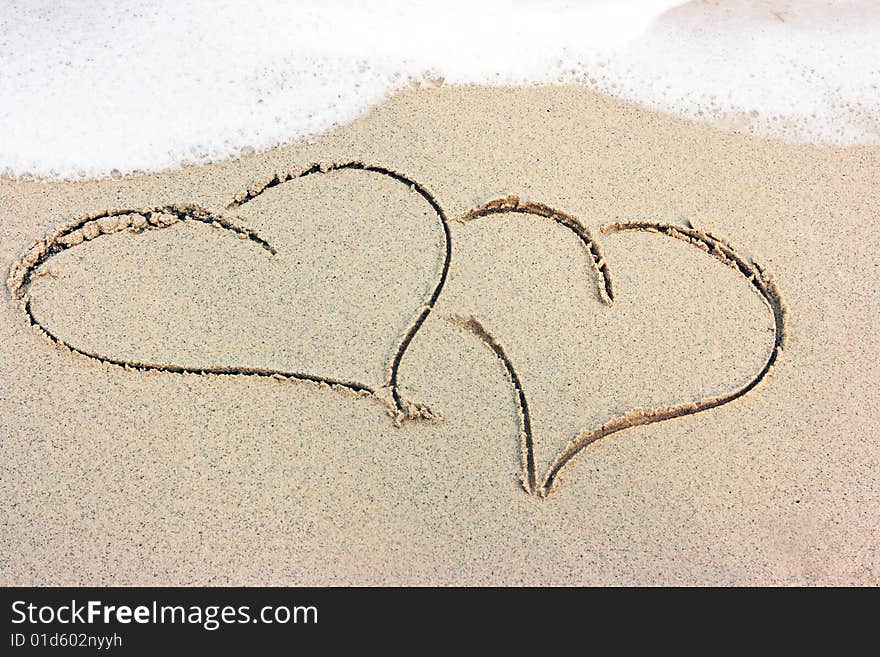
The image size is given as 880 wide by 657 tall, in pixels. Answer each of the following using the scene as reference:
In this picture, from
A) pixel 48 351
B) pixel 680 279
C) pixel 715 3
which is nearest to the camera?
pixel 48 351

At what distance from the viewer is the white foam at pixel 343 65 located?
2.58m

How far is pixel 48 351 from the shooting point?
7.07ft

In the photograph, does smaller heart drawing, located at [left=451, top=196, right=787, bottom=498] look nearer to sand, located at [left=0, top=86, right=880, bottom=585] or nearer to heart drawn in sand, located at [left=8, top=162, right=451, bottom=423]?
sand, located at [left=0, top=86, right=880, bottom=585]

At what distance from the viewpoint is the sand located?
76.7 inches

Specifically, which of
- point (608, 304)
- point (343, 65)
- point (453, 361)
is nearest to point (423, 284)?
point (453, 361)

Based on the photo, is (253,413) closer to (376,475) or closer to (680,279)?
(376,475)

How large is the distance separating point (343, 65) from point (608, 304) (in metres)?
1.28

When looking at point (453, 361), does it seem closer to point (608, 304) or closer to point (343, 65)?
point (608, 304)

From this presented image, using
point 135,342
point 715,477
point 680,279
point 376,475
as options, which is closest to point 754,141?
point 680,279

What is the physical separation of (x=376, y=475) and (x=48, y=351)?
0.97 metres

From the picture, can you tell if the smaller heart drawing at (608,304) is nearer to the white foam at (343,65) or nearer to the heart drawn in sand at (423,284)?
the heart drawn in sand at (423,284)

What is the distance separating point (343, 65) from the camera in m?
2.74

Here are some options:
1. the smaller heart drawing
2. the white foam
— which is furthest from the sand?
the white foam

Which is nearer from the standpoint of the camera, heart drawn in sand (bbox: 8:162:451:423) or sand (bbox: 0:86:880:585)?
sand (bbox: 0:86:880:585)
